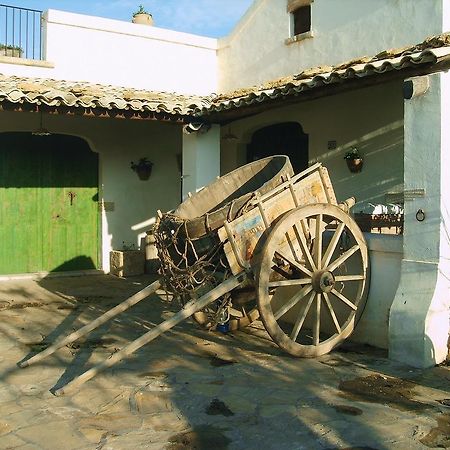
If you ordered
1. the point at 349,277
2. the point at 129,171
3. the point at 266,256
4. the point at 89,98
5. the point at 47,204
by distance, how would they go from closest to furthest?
1. the point at 266,256
2. the point at 349,277
3. the point at 89,98
4. the point at 47,204
5. the point at 129,171

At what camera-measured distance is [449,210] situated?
5.36 metres

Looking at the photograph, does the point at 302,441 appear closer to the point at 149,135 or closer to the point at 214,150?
the point at 214,150

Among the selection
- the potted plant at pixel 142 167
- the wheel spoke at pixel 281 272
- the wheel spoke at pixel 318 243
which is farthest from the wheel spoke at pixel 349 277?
the potted plant at pixel 142 167

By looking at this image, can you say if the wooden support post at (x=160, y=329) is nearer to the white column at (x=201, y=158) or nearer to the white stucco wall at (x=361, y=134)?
the white stucco wall at (x=361, y=134)

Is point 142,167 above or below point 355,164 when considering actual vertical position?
above

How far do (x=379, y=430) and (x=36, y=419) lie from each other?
2.43 m

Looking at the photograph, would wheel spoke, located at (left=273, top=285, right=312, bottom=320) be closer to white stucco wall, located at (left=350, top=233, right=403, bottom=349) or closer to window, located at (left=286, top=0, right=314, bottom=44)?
white stucco wall, located at (left=350, top=233, right=403, bottom=349)

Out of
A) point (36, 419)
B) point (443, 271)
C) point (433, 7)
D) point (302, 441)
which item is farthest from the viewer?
point (433, 7)

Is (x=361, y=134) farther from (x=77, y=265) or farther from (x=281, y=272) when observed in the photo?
(x=77, y=265)

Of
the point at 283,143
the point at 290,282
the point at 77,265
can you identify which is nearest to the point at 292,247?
the point at 290,282

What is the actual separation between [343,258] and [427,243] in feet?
2.67

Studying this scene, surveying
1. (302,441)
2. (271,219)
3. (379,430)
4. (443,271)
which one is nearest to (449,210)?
(443,271)

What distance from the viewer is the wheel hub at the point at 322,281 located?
5414 millimetres

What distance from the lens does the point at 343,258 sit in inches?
223
